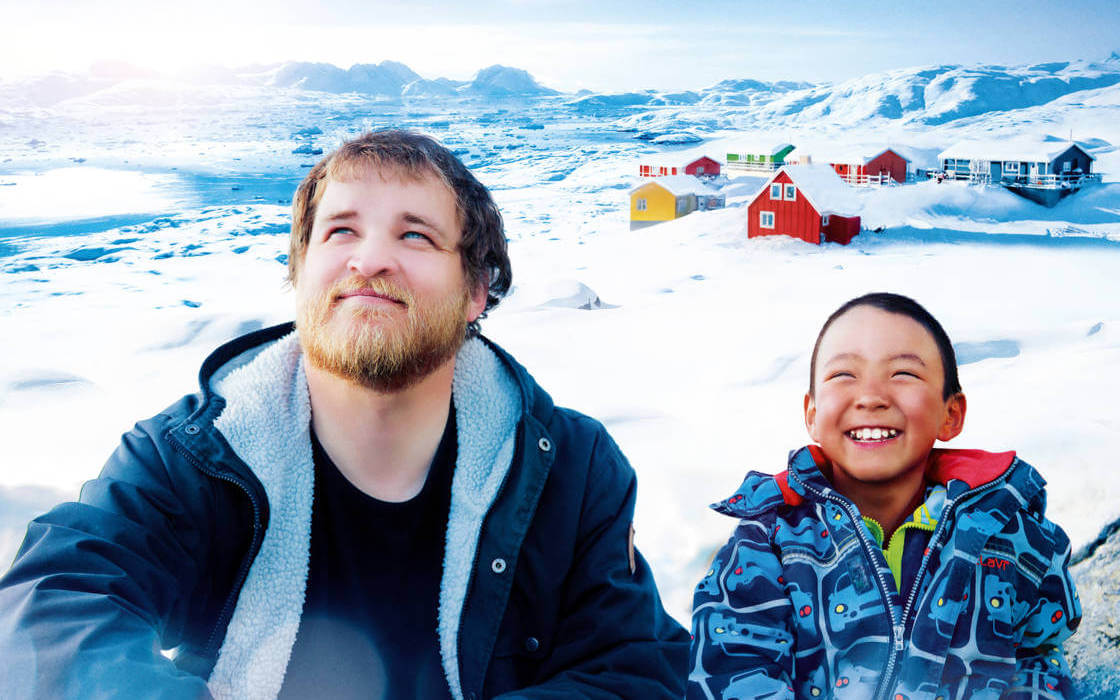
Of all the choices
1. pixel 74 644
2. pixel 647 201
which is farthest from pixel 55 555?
pixel 647 201

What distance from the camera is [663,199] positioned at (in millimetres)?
20406

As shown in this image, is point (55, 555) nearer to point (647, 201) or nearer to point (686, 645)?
point (686, 645)

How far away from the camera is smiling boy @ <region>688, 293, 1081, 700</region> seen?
1.91 meters

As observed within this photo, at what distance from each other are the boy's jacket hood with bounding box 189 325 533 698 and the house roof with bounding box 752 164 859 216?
548 inches

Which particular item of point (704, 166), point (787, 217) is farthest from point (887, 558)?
point (704, 166)

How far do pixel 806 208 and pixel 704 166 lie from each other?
41.0 ft

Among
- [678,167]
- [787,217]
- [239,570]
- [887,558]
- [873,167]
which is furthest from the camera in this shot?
[678,167]

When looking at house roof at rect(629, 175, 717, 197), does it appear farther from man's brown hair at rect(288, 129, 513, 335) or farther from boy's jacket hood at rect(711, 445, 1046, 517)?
boy's jacket hood at rect(711, 445, 1046, 517)

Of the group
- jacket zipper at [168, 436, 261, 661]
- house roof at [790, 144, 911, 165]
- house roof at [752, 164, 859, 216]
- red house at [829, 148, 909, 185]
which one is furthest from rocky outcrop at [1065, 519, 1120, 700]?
house roof at [790, 144, 911, 165]

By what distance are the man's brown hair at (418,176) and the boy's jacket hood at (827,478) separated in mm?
957

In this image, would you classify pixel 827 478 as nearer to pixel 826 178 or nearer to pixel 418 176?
pixel 418 176

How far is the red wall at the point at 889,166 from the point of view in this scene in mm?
24495

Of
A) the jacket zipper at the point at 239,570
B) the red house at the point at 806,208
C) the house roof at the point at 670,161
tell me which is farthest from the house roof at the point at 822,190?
the jacket zipper at the point at 239,570

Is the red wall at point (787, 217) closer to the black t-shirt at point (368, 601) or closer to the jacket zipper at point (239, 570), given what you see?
the black t-shirt at point (368, 601)
